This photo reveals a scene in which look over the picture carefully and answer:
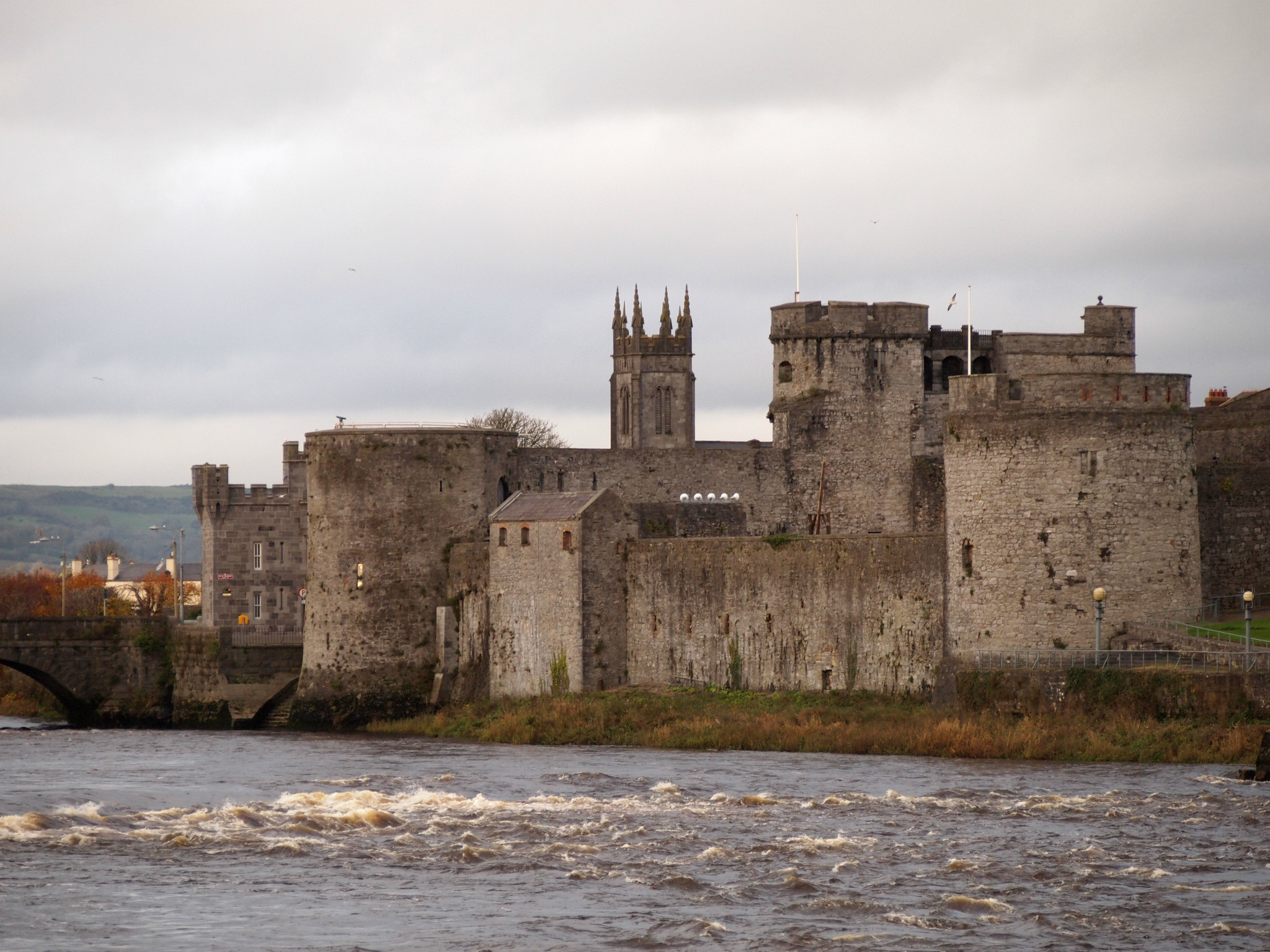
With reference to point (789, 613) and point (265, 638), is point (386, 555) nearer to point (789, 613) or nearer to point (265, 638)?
point (265, 638)

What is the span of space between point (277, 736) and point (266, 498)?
47.7 feet

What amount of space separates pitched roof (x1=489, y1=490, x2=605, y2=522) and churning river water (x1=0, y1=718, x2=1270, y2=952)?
10.7 metres

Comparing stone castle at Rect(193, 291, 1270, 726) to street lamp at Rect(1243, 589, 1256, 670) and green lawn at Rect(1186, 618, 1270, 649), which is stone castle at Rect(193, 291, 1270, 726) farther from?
street lamp at Rect(1243, 589, 1256, 670)

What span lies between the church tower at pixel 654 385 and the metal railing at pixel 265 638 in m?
27.9

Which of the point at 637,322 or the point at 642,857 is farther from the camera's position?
the point at 637,322

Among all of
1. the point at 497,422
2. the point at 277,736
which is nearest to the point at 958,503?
the point at 277,736

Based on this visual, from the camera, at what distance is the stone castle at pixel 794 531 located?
44469 mm

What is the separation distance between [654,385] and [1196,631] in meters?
48.7

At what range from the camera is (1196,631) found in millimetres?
43625

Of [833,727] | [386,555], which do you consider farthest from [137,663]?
[833,727]

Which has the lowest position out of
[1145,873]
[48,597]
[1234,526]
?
[1145,873]

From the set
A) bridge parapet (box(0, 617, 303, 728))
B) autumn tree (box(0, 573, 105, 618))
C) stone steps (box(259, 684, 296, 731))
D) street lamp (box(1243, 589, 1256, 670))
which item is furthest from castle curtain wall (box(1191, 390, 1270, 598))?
autumn tree (box(0, 573, 105, 618))

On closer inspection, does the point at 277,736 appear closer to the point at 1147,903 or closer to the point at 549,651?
the point at 549,651

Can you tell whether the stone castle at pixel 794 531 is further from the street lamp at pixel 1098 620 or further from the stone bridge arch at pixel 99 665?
the stone bridge arch at pixel 99 665
